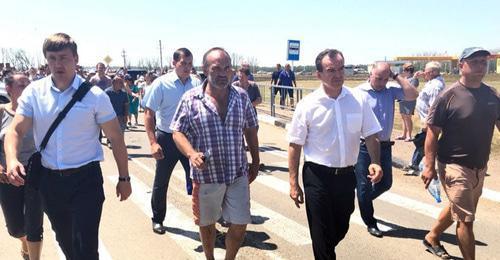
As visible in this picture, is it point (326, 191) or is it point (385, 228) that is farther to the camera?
point (385, 228)

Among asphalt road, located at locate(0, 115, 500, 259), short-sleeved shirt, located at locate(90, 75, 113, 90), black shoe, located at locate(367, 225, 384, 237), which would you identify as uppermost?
short-sleeved shirt, located at locate(90, 75, 113, 90)

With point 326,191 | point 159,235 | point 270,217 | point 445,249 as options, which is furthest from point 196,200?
point 445,249

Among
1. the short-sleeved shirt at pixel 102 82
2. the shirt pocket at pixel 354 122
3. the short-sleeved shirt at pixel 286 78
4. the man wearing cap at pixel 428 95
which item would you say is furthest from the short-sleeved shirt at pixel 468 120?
the short-sleeved shirt at pixel 286 78

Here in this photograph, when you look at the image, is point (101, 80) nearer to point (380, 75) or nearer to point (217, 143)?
point (380, 75)

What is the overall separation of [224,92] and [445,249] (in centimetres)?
283

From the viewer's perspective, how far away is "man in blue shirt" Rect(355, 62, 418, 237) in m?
5.27

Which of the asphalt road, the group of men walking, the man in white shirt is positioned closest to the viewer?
the group of men walking

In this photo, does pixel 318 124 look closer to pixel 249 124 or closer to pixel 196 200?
pixel 249 124

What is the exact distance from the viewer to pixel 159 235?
536cm

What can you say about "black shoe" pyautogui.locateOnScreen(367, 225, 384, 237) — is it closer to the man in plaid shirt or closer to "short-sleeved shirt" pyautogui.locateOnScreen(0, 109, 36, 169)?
the man in plaid shirt

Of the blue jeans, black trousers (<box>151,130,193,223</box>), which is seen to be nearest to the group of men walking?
the blue jeans

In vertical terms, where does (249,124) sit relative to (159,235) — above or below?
above

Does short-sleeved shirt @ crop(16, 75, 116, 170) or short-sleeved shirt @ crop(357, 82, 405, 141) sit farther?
short-sleeved shirt @ crop(357, 82, 405, 141)

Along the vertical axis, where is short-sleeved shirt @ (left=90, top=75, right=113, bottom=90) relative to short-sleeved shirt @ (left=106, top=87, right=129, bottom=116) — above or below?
above
